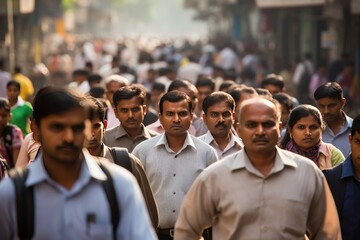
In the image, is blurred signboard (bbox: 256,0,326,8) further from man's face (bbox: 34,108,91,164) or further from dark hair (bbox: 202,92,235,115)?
man's face (bbox: 34,108,91,164)

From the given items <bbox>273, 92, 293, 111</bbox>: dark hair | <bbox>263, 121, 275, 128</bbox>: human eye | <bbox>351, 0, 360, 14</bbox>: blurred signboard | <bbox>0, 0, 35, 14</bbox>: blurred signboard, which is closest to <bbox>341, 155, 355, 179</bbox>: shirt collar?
<bbox>263, 121, 275, 128</bbox>: human eye

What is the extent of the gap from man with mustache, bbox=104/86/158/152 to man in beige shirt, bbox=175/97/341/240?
2.89m

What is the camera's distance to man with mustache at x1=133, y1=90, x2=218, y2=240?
6406mm

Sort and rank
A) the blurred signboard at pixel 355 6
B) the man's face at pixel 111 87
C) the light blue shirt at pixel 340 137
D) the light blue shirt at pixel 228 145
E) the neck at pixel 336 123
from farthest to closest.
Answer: the blurred signboard at pixel 355 6, the man's face at pixel 111 87, the neck at pixel 336 123, the light blue shirt at pixel 340 137, the light blue shirt at pixel 228 145

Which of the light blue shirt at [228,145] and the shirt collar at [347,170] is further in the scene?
the light blue shirt at [228,145]

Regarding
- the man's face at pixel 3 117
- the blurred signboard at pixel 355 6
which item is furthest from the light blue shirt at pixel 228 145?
the blurred signboard at pixel 355 6

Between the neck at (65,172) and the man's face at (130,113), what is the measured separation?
3709 mm

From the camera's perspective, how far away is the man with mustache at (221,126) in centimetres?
713

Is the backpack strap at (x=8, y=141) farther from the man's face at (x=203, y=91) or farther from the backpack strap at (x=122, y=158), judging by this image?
the backpack strap at (x=122, y=158)

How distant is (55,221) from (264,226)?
1.22 m

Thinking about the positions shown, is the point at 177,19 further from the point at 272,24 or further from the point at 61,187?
the point at 61,187

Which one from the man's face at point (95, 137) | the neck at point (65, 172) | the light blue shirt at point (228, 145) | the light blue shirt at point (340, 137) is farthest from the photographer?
the light blue shirt at point (340, 137)

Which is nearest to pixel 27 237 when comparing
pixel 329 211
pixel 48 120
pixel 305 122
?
pixel 48 120

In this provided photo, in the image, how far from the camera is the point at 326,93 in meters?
7.72
